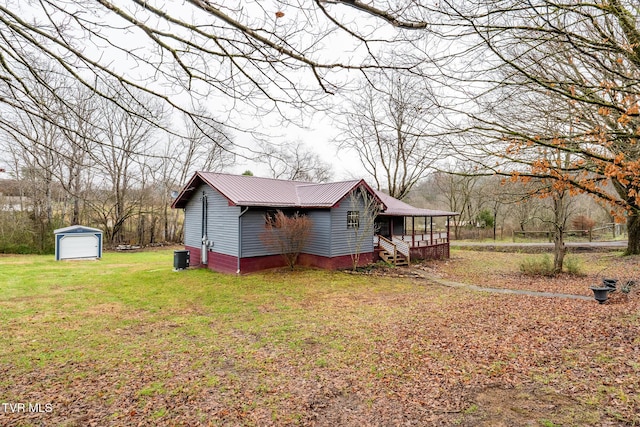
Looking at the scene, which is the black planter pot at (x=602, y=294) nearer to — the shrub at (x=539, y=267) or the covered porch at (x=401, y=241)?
the shrub at (x=539, y=267)

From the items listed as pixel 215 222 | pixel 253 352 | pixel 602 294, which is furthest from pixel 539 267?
pixel 215 222

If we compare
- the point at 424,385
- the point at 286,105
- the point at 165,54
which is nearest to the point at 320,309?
the point at 424,385

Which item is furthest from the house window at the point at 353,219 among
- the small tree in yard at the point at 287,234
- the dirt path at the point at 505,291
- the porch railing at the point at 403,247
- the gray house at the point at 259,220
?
the dirt path at the point at 505,291

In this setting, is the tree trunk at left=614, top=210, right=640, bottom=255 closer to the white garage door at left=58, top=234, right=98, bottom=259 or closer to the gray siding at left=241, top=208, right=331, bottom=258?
the gray siding at left=241, top=208, right=331, bottom=258

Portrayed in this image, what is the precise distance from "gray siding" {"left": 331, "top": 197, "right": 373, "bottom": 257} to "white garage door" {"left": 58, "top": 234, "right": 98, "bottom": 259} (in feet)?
47.7

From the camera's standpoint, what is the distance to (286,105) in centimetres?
372

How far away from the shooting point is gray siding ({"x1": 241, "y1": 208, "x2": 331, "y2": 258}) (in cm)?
1370

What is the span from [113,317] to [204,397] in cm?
522

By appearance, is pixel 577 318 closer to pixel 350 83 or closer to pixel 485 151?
pixel 485 151

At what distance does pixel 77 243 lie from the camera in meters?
18.4

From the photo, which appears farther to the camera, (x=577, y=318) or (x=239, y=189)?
(x=239, y=189)

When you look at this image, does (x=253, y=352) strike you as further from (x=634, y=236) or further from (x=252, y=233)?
(x=634, y=236)

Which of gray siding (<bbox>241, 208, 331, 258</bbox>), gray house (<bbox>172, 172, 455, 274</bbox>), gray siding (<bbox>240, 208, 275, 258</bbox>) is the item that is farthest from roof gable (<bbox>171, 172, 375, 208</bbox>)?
gray siding (<bbox>240, 208, 275, 258</bbox>)

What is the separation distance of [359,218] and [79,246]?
1605 cm
